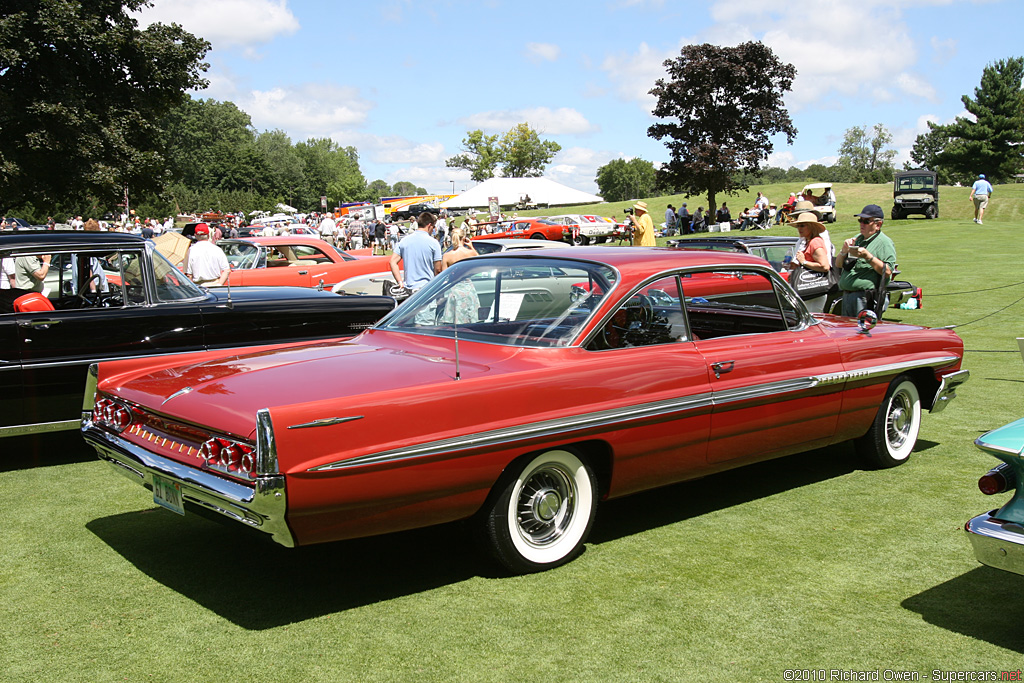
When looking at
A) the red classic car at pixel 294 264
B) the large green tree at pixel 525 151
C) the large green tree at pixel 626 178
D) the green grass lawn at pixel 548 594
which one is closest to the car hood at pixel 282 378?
the green grass lawn at pixel 548 594

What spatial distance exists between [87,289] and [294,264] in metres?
7.11

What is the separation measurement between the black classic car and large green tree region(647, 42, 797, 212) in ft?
134

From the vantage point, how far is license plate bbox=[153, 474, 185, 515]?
3648mm

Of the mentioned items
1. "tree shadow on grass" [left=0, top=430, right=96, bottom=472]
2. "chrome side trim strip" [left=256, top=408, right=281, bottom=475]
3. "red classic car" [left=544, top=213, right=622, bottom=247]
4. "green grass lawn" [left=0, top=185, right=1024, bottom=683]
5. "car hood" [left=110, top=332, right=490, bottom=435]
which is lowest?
"green grass lawn" [left=0, top=185, right=1024, bottom=683]

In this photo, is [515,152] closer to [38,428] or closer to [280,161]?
[280,161]

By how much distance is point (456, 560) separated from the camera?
4.23m

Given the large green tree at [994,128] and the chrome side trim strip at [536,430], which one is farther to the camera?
the large green tree at [994,128]

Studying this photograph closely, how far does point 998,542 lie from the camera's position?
316 centimetres

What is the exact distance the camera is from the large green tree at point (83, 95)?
24812 millimetres

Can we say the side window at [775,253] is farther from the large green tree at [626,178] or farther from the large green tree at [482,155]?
the large green tree at [626,178]

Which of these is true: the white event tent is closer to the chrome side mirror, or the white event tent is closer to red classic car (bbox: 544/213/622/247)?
red classic car (bbox: 544/213/622/247)

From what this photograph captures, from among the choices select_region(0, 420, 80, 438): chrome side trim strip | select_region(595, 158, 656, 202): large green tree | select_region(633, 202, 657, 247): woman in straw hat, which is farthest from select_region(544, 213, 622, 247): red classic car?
select_region(595, 158, 656, 202): large green tree

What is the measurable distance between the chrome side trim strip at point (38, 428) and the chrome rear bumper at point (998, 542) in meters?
5.37

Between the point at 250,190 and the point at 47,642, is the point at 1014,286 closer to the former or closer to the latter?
the point at 47,642
